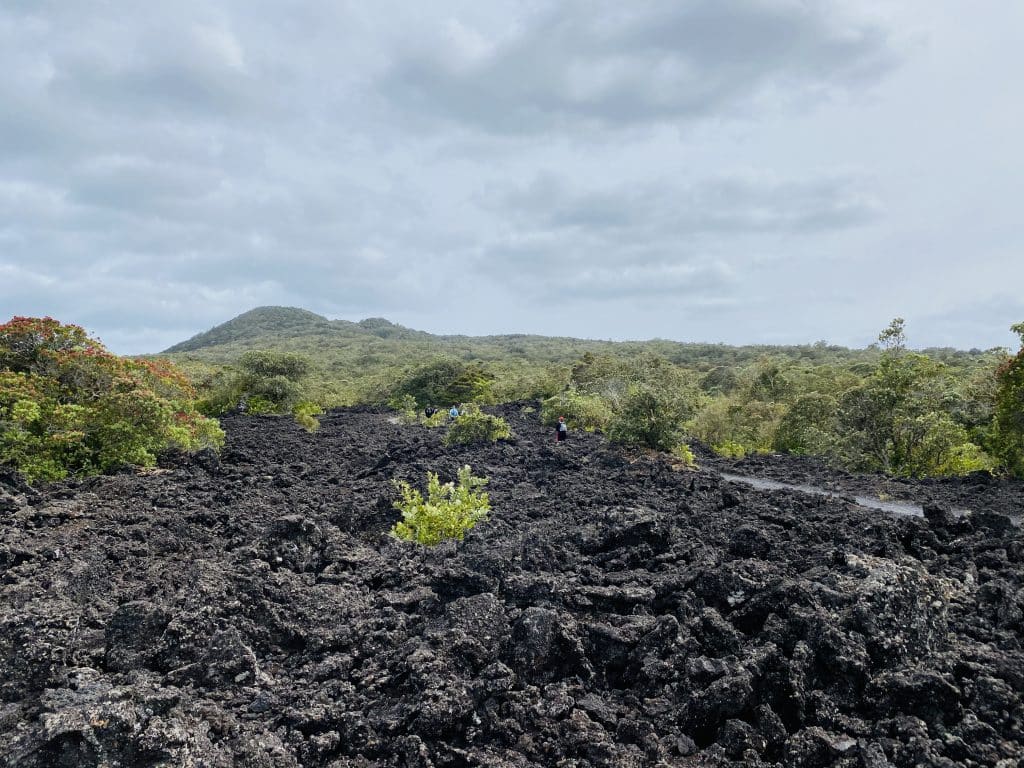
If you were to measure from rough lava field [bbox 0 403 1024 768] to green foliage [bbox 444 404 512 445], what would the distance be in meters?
11.0

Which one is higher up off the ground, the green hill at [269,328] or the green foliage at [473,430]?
the green hill at [269,328]

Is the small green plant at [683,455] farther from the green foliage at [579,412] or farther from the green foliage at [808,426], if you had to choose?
the green foliage at [579,412]

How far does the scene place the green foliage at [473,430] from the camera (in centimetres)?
1928

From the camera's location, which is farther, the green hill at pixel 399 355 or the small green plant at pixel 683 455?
the green hill at pixel 399 355

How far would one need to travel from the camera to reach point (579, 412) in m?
24.8

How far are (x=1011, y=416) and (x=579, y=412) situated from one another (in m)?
14.0

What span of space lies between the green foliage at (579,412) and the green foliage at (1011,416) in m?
12.3

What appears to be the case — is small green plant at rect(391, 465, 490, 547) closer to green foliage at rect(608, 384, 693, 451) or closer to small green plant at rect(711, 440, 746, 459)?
green foliage at rect(608, 384, 693, 451)

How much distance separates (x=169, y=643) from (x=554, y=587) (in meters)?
3.18

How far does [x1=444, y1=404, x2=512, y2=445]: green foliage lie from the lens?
19.3m

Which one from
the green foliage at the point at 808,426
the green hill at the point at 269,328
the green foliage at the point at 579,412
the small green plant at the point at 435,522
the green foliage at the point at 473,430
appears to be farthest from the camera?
the green hill at the point at 269,328

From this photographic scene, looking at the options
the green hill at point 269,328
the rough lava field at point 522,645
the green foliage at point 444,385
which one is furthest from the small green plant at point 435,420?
the green hill at point 269,328

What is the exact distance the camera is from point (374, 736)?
12.8ft

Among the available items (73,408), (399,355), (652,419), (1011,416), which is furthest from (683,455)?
(399,355)
